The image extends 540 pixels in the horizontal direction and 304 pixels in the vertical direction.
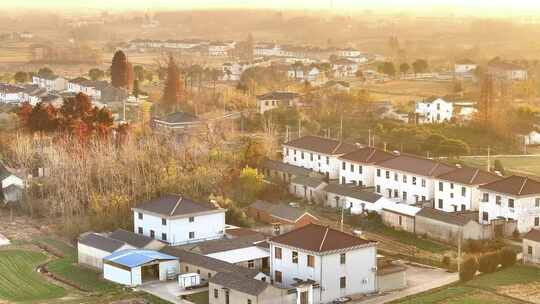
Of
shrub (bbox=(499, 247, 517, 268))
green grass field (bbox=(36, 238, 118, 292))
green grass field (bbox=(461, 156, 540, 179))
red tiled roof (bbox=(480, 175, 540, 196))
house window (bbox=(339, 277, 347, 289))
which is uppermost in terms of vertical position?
red tiled roof (bbox=(480, 175, 540, 196))

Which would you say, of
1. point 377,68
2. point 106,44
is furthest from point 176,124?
point 106,44

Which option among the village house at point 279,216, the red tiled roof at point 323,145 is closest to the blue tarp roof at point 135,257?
the village house at point 279,216

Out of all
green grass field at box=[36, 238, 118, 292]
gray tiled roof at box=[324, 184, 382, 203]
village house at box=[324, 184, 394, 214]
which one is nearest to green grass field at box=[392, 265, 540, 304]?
village house at box=[324, 184, 394, 214]

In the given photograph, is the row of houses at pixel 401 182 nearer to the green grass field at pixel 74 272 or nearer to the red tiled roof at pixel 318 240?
the red tiled roof at pixel 318 240

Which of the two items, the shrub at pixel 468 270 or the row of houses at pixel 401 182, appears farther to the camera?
the row of houses at pixel 401 182

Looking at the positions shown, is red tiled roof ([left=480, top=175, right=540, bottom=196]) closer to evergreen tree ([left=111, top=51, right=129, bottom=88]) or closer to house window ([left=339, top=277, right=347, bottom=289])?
house window ([left=339, top=277, right=347, bottom=289])

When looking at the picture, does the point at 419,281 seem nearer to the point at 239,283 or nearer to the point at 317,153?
the point at 239,283
